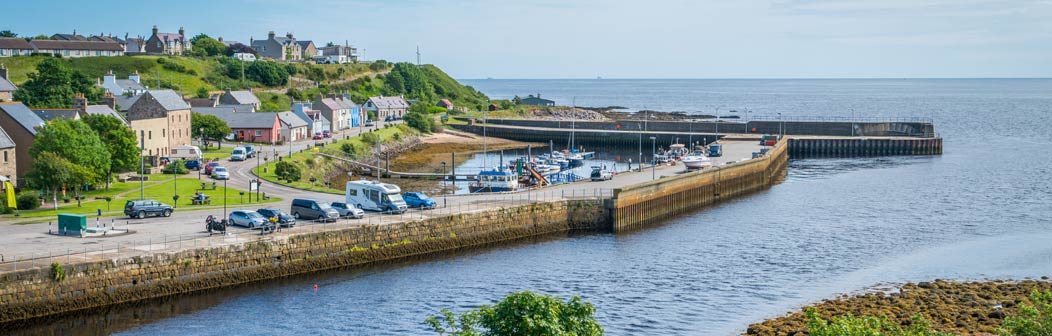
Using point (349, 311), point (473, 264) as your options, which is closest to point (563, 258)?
point (473, 264)

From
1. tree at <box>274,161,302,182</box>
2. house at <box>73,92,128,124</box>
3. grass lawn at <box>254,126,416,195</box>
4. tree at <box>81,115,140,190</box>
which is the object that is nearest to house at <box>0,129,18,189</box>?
tree at <box>81,115,140,190</box>

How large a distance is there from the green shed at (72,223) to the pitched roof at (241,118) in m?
59.6

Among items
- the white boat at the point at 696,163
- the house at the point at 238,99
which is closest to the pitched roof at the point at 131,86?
the house at the point at 238,99

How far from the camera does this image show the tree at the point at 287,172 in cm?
7925

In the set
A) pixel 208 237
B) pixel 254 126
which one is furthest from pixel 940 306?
pixel 254 126

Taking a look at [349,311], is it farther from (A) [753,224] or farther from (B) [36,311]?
(A) [753,224]

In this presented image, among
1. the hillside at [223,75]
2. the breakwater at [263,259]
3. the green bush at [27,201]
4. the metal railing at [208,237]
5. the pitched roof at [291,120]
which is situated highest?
the hillside at [223,75]

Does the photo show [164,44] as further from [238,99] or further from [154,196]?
[154,196]

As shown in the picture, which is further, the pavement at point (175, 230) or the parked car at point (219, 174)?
the parked car at point (219, 174)

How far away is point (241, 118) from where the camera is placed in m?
111

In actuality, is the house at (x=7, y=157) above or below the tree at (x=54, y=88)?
below

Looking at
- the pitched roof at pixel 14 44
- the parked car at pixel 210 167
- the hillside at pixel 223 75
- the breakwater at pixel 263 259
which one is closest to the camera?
the breakwater at pixel 263 259

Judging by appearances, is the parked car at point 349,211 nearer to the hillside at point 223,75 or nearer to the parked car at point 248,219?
the parked car at point 248,219

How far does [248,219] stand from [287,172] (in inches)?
1072
